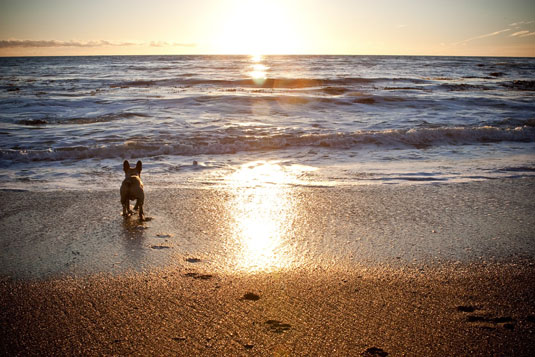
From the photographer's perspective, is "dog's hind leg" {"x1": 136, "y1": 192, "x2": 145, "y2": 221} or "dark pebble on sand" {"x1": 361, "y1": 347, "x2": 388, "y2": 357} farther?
"dog's hind leg" {"x1": 136, "y1": 192, "x2": 145, "y2": 221}

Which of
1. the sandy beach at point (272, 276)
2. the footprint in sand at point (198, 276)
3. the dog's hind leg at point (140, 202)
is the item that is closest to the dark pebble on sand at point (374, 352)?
the sandy beach at point (272, 276)

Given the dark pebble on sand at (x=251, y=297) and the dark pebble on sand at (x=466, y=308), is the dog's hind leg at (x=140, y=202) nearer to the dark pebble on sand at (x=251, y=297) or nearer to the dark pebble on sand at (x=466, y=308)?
the dark pebble on sand at (x=251, y=297)

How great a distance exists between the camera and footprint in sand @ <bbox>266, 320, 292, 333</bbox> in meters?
2.15

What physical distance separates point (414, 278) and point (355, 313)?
728 mm

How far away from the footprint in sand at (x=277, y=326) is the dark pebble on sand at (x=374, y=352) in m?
0.45

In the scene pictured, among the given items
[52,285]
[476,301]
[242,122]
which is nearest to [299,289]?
[476,301]

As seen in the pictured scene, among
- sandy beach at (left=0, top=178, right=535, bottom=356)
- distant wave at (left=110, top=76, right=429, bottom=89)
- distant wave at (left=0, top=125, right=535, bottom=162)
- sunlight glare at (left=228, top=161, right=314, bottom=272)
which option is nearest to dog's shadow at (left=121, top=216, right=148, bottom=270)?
sandy beach at (left=0, top=178, right=535, bottom=356)

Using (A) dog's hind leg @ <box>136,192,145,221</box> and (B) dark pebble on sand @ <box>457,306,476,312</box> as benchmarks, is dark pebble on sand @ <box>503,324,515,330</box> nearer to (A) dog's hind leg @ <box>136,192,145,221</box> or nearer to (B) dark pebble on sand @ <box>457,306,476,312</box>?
(B) dark pebble on sand @ <box>457,306,476,312</box>

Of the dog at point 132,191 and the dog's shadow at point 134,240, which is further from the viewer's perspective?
the dog at point 132,191

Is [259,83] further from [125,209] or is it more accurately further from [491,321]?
[491,321]

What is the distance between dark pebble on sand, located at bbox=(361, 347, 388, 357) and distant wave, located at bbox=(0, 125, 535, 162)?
6.42 meters

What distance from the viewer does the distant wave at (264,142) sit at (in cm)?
760

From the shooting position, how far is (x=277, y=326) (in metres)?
2.18

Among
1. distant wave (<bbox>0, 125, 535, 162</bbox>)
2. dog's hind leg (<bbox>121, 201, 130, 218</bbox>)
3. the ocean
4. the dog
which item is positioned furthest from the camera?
distant wave (<bbox>0, 125, 535, 162</bbox>)
